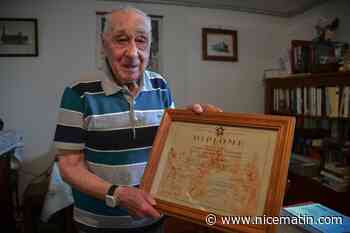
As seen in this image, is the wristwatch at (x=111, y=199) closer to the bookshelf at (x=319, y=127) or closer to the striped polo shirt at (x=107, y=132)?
the striped polo shirt at (x=107, y=132)

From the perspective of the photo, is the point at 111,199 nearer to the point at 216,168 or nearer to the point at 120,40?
the point at 216,168

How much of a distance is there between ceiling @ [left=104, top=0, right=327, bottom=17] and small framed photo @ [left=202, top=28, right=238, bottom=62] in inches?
9.5

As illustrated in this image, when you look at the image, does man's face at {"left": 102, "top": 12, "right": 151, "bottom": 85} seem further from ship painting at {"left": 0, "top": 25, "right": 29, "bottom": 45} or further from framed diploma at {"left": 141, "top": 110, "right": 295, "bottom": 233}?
ship painting at {"left": 0, "top": 25, "right": 29, "bottom": 45}

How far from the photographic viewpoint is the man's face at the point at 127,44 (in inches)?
31.3

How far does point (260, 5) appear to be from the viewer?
2646mm

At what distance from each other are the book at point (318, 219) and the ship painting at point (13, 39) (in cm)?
233

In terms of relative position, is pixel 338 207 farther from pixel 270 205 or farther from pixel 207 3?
pixel 207 3

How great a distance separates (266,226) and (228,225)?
0.09m

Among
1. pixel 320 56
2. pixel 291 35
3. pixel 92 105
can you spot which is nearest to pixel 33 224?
pixel 92 105

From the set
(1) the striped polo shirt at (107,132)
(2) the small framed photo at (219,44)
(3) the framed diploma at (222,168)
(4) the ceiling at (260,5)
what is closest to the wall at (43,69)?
(4) the ceiling at (260,5)

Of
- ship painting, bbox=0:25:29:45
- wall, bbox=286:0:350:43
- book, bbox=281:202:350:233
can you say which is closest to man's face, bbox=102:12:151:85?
book, bbox=281:202:350:233

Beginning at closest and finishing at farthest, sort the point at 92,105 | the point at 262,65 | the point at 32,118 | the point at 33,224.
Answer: the point at 92,105 < the point at 33,224 < the point at 32,118 < the point at 262,65

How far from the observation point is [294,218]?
2.88 feet

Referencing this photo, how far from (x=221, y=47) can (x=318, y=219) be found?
6.93 ft
